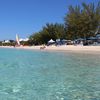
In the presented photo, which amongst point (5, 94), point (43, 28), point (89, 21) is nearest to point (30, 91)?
point (5, 94)

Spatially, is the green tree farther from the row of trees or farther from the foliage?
the foliage

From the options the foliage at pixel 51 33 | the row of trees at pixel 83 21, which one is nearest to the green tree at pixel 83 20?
the row of trees at pixel 83 21

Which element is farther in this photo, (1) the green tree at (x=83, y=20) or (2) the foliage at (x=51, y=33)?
(2) the foliage at (x=51, y=33)

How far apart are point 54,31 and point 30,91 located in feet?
260

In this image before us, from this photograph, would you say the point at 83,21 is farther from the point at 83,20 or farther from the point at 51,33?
the point at 51,33

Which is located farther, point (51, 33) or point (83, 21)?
point (51, 33)

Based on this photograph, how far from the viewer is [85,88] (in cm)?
1084

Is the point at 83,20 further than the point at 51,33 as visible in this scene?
No

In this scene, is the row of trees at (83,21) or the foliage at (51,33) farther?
the foliage at (51,33)

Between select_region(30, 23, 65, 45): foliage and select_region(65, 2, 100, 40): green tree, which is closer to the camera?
select_region(65, 2, 100, 40): green tree

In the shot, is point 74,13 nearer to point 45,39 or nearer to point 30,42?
point 45,39

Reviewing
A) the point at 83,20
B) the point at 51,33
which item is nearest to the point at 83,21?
the point at 83,20

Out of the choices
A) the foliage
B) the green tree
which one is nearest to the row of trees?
the green tree

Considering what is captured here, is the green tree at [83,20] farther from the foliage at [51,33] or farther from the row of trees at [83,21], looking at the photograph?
the foliage at [51,33]
